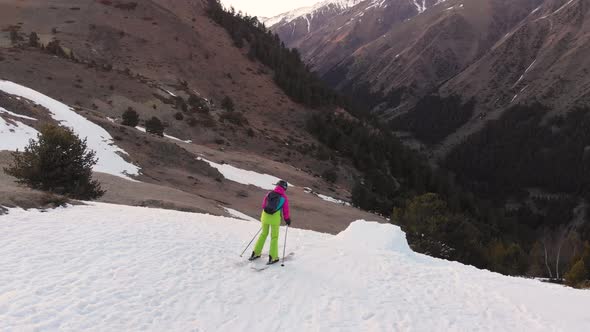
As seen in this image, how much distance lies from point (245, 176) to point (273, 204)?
31917mm

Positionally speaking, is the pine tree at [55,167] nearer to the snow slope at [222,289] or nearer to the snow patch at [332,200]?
the snow slope at [222,289]

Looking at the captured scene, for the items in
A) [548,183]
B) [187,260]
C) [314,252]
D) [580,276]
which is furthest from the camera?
[548,183]

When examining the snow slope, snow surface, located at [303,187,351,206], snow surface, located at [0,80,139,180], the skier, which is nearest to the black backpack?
the skier

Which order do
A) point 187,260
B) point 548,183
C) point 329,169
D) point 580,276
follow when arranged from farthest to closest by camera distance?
point 548,183
point 329,169
point 580,276
point 187,260

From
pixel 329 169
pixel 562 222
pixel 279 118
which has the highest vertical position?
pixel 279 118

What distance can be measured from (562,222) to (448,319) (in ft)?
569

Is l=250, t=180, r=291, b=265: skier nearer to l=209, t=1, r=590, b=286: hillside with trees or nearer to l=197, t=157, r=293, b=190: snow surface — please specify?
l=209, t=1, r=590, b=286: hillside with trees

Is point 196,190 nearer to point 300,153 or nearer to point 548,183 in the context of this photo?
point 300,153

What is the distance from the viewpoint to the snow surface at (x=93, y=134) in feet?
106

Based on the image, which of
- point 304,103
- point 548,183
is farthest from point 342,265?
point 548,183

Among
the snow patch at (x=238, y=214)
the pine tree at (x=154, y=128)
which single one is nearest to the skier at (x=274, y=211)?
the snow patch at (x=238, y=214)

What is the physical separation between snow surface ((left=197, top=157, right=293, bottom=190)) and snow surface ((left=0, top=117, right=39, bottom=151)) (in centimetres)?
1509

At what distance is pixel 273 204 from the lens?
12273 millimetres

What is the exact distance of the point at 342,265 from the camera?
13289mm
